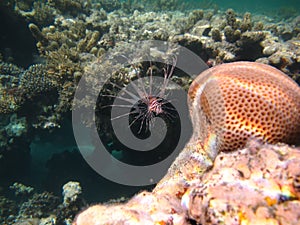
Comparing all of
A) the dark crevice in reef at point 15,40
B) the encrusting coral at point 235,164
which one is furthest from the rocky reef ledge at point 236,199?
the dark crevice in reef at point 15,40

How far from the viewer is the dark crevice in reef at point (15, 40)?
6776 millimetres

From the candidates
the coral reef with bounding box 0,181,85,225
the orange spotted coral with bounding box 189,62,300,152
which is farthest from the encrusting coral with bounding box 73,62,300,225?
the coral reef with bounding box 0,181,85,225

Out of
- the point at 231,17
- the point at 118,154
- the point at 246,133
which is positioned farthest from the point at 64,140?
the point at 246,133

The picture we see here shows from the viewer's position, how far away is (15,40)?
715 cm

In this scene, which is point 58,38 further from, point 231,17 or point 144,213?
point 144,213

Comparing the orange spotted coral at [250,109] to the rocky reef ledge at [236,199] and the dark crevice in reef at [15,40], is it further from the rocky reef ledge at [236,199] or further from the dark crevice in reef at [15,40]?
the dark crevice in reef at [15,40]

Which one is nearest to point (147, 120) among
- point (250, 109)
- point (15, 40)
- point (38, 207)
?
point (250, 109)

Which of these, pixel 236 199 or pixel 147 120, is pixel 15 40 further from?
pixel 236 199

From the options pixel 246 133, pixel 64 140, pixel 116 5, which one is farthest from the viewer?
pixel 116 5

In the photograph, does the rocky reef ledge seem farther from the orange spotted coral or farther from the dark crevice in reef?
the dark crevice in reef

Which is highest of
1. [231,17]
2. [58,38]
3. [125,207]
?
[231,17]

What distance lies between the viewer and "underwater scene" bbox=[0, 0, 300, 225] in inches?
64.9

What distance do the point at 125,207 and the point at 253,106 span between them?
1382mm

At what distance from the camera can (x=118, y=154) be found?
630 centimetres
